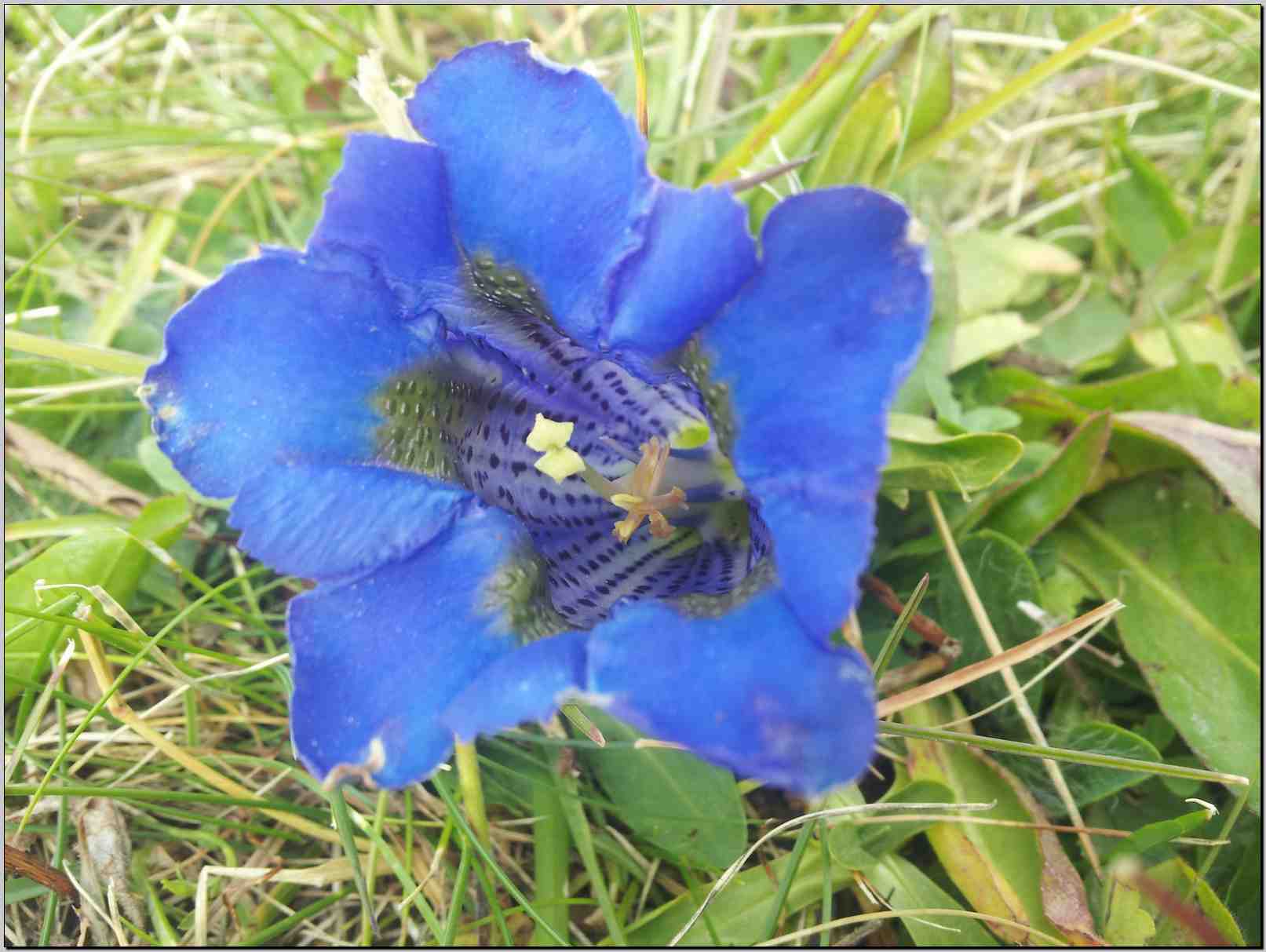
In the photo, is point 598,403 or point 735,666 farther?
point 598,403

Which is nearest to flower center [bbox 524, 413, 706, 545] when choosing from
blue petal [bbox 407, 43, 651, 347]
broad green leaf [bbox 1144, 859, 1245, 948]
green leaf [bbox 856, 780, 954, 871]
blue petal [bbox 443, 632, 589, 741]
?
blue petal [bbox 407, 43, 651, 347]

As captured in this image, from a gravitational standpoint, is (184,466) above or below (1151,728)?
above

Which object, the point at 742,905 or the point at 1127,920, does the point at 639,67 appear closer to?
the point at 742,905

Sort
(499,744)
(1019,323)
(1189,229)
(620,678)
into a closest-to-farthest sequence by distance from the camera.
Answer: (620,678) → (499,744) → (1019,323) → (1189,229)

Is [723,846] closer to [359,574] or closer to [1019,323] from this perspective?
[359,574]

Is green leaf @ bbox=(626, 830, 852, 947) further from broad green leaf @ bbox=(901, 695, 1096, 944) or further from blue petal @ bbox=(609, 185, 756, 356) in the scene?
blue petal @ bbox=(609, 185, 756, 356)

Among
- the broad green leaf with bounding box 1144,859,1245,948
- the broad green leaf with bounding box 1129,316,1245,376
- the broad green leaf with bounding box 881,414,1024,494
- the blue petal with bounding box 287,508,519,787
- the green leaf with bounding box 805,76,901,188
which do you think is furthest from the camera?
the broad green leaf with bounding box 1129,316,1245,376

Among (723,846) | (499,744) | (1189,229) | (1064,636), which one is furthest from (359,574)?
(1189,229)

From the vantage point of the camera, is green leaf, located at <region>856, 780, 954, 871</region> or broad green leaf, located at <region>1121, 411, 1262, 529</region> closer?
green leaf, located at <region>856, 780, 954, 871</region>
